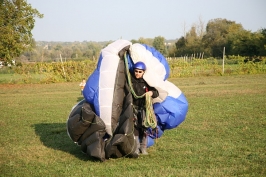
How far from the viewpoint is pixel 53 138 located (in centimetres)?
834

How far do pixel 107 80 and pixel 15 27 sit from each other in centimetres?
2428

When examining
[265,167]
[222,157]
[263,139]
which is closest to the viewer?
[265,167]

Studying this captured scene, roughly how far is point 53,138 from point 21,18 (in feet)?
72.3

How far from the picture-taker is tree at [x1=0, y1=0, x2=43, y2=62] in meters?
27.4

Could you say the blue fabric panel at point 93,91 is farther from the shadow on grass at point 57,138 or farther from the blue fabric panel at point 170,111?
the blue fabric panel at point 170,111

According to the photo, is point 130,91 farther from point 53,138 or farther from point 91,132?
point 53,138

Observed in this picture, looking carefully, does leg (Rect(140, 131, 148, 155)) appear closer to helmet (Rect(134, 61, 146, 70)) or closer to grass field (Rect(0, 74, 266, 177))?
grass field (Rect(0, 74, 266, 177))

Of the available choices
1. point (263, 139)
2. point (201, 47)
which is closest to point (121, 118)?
point (263, 139)

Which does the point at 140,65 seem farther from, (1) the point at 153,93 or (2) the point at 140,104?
(2) the point at 140,104

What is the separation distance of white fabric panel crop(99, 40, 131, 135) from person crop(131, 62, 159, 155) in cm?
43

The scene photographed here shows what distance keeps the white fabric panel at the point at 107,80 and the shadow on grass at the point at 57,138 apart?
89 centimetres

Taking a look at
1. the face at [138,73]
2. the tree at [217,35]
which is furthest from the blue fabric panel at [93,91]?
the tree at [217,35]

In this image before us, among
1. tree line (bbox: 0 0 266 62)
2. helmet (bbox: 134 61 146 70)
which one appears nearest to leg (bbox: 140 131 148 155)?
helmet (bbox: 134 61 146 70)

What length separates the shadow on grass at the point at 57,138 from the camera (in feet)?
23.0
